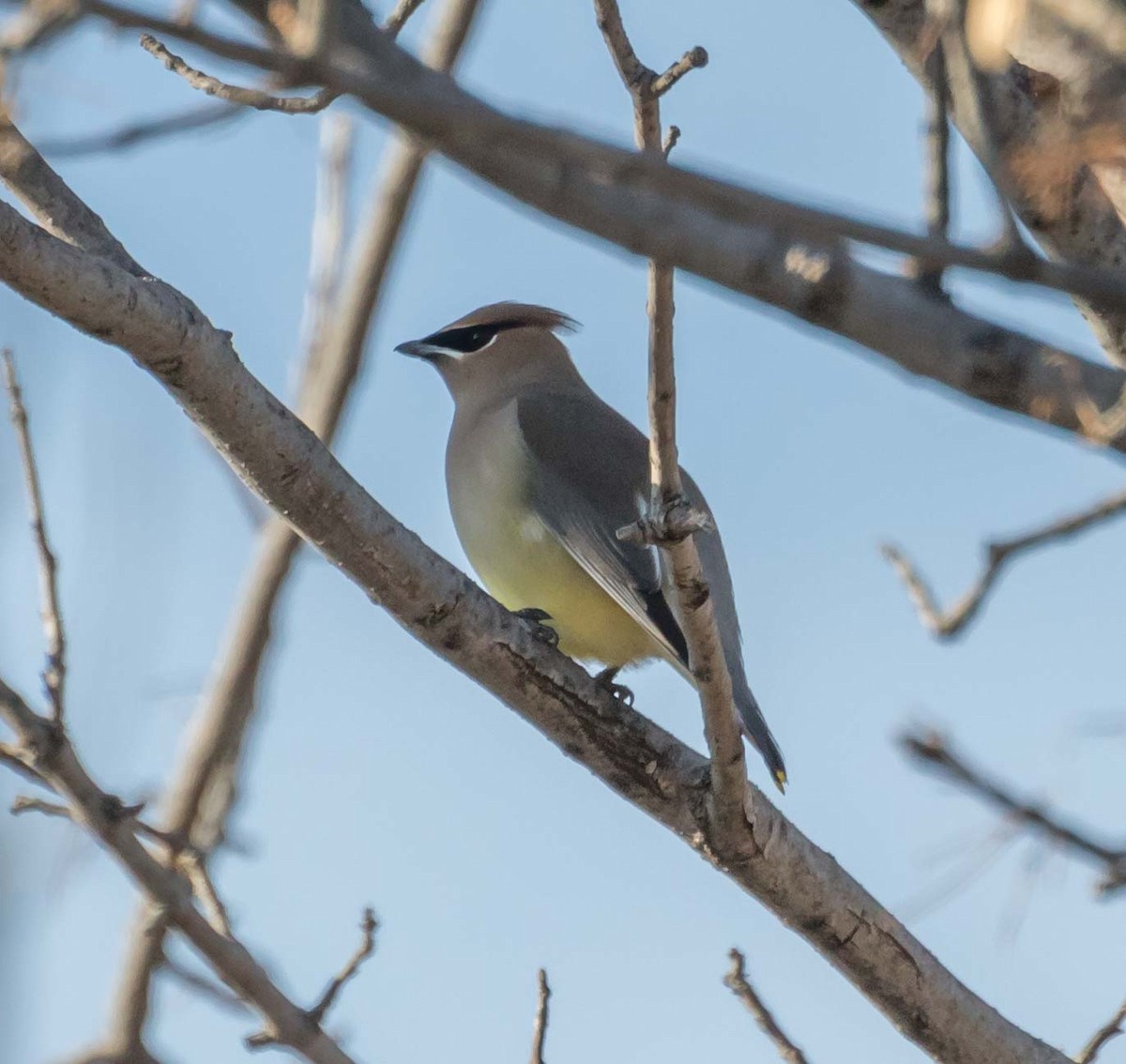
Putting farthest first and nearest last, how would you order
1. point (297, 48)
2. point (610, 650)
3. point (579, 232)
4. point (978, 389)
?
1. point (610, 650)
2. point (978, 389)
3. point (579, 232)
4. point (297, 48)

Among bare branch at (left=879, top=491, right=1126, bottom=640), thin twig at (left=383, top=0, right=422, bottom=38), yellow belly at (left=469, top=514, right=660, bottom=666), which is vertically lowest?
bare branch at (left=879, top=491, right=1126, bottom=640)

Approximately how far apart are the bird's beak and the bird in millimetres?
406

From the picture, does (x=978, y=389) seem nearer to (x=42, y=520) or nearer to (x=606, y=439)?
(x=42, y=520)

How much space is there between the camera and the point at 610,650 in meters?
4.96

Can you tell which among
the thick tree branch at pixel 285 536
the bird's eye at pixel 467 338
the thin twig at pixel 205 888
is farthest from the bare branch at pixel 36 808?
the bird's eye at pixel 467 338

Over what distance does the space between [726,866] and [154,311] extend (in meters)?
1.41

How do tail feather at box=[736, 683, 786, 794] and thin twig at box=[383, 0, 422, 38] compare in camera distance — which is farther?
tail feather at box=[736, 683, 786, 794]

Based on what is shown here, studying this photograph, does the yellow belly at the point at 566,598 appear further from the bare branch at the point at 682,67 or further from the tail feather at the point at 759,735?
the bare branch at the point at 682,67

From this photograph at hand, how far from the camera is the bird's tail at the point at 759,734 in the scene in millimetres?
4148

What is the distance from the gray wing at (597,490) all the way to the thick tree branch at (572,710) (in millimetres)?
992

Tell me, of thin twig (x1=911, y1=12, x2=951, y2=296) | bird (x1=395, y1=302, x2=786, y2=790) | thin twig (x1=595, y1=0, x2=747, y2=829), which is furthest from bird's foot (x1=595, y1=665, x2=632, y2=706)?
thin twig (x1=911, y1=12, x2=951, y2=296)

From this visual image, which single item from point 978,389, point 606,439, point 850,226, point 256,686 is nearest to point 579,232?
point 850,226

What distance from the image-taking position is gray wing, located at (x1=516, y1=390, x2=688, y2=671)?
4.70m

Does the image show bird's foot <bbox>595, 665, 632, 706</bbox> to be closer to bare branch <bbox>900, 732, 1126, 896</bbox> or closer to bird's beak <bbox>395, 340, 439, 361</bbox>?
bird's beak <bbox>395, 340, 439, 361</bbox>
